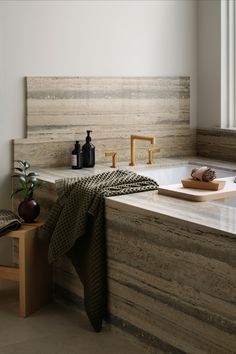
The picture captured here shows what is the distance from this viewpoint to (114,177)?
3.34m

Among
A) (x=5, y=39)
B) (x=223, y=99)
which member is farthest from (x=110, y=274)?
(x=223, y=99)

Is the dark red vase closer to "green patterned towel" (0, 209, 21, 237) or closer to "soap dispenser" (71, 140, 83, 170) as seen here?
"green patterned towel" (0, 209, 21, 237)

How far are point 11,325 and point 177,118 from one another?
1.94 meters

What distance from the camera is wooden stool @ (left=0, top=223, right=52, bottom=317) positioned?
3.30 meters

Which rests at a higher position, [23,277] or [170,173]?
[170,173]

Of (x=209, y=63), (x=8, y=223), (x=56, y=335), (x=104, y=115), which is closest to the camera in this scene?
(x=56, y=335)

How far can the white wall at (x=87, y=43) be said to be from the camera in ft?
12.3

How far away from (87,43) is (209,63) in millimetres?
909

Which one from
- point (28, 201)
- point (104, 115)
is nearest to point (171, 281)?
point (28, 201)

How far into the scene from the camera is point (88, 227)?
3113 mm

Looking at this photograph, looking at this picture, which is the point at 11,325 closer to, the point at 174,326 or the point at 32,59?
the point at 174,326

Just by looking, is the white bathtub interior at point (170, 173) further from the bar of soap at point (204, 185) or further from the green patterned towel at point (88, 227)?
the bar of soap at point (204, 185)

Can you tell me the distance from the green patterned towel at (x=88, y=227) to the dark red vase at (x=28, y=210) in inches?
6.1

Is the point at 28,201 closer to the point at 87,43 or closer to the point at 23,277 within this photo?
the point at 23,277
